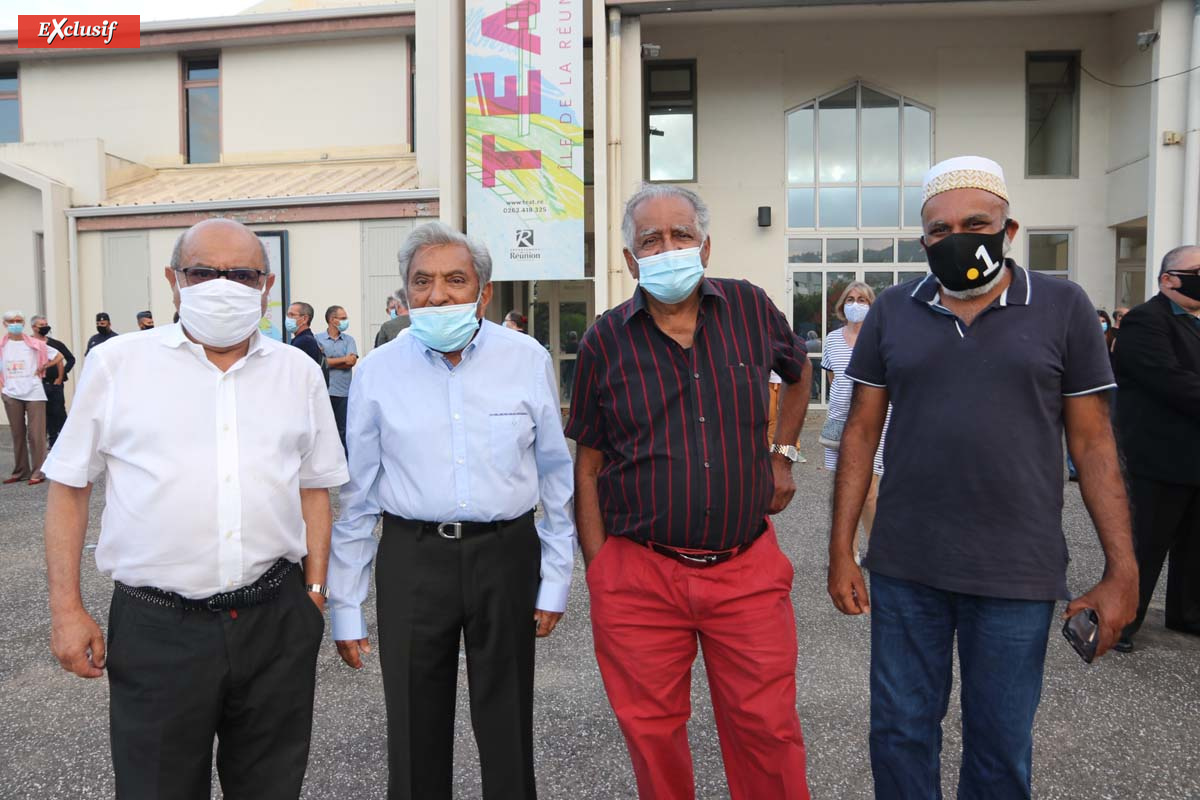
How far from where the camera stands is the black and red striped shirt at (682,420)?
2332mm

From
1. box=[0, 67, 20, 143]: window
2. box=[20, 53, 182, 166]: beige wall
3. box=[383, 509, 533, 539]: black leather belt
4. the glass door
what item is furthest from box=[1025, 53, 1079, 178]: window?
box=[0, 67, 20, 143]: window

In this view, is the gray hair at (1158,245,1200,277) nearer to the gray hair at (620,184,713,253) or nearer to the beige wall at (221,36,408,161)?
the gray hair at (620,184,713,253)

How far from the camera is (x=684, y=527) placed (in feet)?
7.61

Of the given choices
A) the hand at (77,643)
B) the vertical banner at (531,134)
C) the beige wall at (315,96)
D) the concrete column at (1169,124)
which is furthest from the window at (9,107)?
the concrete column at (1169,124)

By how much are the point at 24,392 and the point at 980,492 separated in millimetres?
10636

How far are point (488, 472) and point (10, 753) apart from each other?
2.47 metres

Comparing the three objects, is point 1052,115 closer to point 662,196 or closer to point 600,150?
point 600,150

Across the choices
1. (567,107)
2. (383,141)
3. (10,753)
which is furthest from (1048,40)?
(10,753)

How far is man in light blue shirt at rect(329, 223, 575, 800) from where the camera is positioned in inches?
92.4

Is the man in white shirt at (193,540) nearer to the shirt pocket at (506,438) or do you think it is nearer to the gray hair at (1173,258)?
the shirt pocket at (506,438)

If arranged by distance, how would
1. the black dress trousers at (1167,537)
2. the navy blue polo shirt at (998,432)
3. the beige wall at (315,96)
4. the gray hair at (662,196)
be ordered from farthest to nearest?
the beige wall at (315,96) → the black dress trousers at (1167,537) → the gray hair at (662,196) → the navy blue polo shirt at (998,432)

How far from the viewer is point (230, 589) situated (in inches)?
81.1

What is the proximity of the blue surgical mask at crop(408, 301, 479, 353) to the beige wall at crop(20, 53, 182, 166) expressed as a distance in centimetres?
1708

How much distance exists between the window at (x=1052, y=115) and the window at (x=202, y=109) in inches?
616
